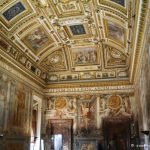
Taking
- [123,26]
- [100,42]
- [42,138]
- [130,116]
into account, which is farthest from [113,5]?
[42,138]

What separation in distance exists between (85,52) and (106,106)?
4.12 meters

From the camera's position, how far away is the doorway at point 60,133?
1664cm

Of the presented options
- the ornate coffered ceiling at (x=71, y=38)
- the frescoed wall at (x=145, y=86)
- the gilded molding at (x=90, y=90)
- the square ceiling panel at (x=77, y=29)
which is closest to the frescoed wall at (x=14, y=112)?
the ornate coffered ceiling at (x=71, y=38)

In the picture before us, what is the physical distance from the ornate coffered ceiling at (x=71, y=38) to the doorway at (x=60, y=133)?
3.06m

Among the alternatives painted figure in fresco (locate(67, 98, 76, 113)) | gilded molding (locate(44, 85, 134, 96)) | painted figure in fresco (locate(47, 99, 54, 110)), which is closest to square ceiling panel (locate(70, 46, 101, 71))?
gilded molding (locate(44, 85, 134, 96))

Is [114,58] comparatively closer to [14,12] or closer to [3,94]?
[14,12]

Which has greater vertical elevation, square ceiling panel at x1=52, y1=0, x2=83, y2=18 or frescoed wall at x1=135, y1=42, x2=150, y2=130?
square ceiling panel at x1=52, y1=0, x2=83, y2=18

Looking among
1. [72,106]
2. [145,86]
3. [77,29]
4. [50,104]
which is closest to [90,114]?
[72,106]

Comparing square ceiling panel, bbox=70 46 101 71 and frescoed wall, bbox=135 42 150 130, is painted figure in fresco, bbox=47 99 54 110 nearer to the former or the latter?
square ceiling panel, bbox=70 46 101 71

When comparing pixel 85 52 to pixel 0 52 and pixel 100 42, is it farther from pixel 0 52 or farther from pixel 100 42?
pixel 0 52

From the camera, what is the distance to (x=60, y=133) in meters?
16.9

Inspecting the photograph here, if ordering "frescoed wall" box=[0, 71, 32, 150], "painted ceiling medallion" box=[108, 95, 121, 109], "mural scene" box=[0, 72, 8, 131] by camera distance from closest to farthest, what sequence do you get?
"mural scene" box=[0, 72, 8, 131]
"frescoed wall" box=[0, 71, 32, 150]
"painted ceiling medallion" box=[108, 95, 121, 109]

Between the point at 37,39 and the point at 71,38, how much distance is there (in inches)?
89.1

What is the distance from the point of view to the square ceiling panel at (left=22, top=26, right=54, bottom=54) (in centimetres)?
1407
